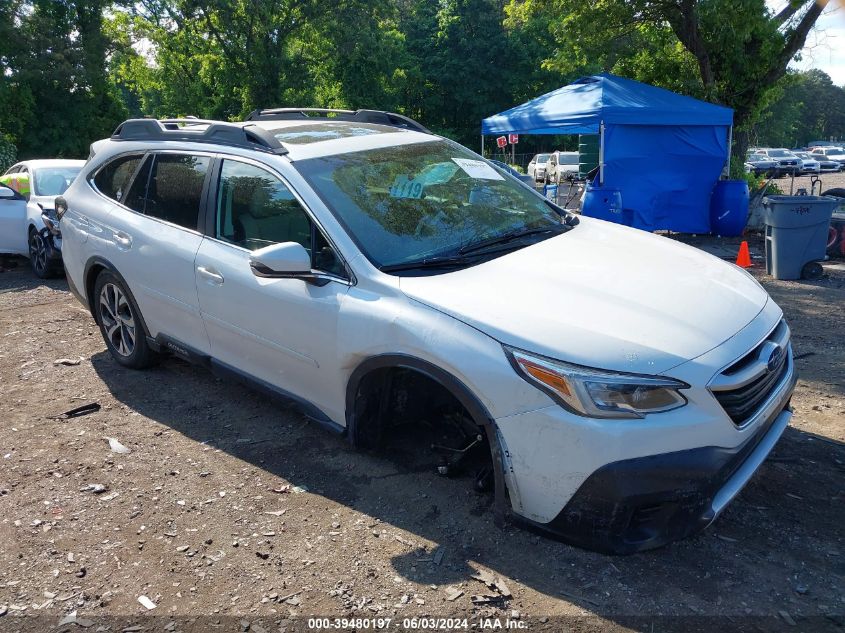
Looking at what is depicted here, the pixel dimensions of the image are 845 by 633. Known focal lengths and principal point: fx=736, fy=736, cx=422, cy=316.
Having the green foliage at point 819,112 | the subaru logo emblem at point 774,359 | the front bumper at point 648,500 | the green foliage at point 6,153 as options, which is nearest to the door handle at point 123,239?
the front bumper at point 648,500

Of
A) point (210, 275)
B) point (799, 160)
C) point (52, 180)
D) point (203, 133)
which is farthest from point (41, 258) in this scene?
point (799, 160)

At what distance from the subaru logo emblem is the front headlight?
592mm

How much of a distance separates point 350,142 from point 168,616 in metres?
2.67

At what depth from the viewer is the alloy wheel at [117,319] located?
5262 mm

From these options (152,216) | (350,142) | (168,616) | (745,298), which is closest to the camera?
(168,616)

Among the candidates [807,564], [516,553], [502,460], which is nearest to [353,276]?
[502,460]

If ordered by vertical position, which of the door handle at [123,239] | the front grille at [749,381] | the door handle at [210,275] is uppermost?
the door handle at [123,239]

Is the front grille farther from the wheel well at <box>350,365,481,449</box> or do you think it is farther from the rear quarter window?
the rear quarter window

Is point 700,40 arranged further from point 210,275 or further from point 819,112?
point 819,112

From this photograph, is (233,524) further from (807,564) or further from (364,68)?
(364,68)

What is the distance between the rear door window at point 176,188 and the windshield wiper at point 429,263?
5.20ft

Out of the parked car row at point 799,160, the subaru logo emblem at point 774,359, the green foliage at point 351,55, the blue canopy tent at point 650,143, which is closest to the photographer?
the subaru logo emblem at point 774,359

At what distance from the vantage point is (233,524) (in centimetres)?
351

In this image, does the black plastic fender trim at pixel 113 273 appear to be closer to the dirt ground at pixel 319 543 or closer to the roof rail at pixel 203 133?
the dirt ground at pixel 319 543
